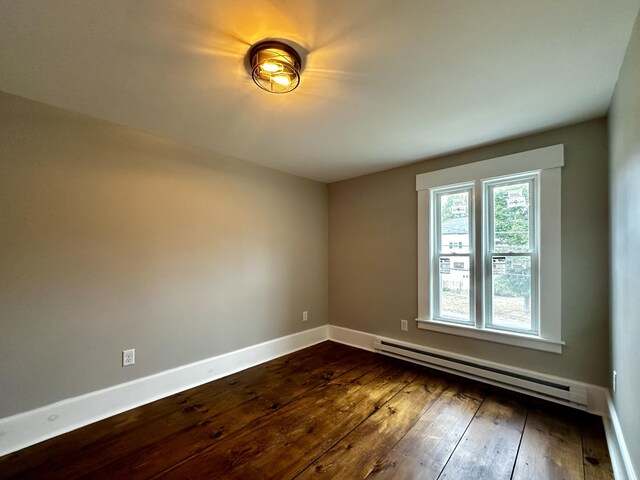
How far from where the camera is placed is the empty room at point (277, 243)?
1404 millimetres

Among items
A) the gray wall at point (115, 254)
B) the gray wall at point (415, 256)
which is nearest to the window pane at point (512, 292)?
the gray wall at point (415, 256)

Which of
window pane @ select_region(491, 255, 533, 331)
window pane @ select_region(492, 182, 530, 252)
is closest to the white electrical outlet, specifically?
window pane @ select_region(491, 255, 533, 331)

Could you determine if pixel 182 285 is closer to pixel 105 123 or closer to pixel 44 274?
pixel 44 274

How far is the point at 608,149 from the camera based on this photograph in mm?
2139

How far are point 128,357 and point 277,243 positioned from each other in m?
1.88

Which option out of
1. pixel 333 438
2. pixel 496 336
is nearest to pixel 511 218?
pixel 496 336

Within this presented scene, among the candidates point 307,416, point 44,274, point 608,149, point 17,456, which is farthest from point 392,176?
point 17,456

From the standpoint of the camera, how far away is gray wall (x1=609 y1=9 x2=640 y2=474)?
1314 millimetres

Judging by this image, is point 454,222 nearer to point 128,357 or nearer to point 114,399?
point 128,357

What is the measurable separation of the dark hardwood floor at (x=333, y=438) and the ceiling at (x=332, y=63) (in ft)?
7.77

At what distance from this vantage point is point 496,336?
268 cm

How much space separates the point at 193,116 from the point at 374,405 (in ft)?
9.21

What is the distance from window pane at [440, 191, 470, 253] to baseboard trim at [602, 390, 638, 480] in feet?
5.19

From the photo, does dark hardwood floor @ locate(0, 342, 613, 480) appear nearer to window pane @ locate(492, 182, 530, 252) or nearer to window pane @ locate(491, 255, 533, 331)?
window pane @ locate(491, 255, 533, 331)
